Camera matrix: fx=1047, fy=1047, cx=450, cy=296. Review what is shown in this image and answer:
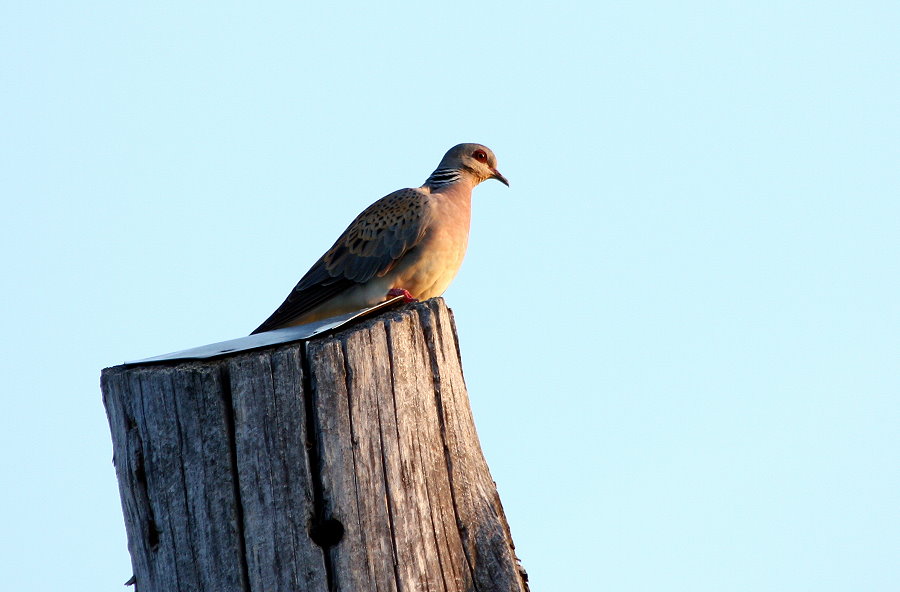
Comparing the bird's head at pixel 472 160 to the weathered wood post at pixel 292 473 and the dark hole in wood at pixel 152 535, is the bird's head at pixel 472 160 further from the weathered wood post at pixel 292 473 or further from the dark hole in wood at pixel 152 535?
the dark hole in wood at pixel 152 535

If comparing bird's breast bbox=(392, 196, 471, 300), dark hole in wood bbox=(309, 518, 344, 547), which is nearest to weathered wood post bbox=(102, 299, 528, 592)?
dark hole in wood bbox=(309, 518, 344, 547)

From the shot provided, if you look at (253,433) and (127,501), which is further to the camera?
(127,501)

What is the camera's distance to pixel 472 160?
310 inches

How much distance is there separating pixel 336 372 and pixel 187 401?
0.42 metres

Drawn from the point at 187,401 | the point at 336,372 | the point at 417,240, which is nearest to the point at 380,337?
the point at 336,372

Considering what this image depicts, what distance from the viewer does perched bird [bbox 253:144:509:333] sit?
6680 millimetres

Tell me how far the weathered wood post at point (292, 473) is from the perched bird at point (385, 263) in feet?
11.2

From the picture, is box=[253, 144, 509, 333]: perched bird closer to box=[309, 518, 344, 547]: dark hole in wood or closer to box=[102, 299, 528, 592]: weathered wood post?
box=[102, 299, 528, 592]: weathered wood post

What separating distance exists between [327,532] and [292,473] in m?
0.19

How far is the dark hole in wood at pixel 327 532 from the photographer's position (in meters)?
2.84

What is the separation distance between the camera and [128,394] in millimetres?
3041

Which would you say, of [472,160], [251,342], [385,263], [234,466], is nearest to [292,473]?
[234,466]

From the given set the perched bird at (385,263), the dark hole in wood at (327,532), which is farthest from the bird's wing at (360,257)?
the dark hole in wood at (327,532)

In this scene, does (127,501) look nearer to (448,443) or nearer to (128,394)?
(128,394)
